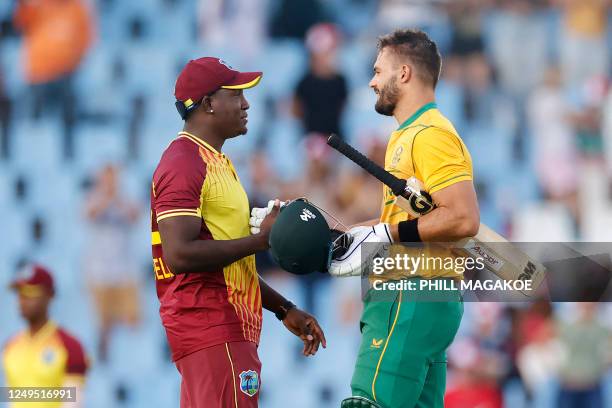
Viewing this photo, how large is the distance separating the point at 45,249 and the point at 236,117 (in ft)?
21.5

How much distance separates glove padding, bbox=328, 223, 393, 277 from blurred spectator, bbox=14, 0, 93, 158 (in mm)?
7185

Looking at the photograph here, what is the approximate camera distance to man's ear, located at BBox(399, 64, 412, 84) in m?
5.63

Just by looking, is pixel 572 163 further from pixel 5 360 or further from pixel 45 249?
pixel 5 360

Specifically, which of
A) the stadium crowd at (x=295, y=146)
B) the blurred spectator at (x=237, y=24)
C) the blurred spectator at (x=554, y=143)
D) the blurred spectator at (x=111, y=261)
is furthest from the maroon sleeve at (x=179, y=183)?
the blurred spectator at (x=237, y=24)

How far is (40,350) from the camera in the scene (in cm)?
776

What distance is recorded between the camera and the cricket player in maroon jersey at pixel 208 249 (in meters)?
5.00

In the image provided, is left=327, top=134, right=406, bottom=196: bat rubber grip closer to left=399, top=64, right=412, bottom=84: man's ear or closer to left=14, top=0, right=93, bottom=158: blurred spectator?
left=399, top=64, right=412, bottom=84: man's ear

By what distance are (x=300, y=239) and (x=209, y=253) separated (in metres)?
0.40

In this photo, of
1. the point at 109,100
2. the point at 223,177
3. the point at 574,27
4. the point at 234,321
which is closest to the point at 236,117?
the point at 223,177

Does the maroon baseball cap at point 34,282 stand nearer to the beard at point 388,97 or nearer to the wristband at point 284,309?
the wristband at point 284,309

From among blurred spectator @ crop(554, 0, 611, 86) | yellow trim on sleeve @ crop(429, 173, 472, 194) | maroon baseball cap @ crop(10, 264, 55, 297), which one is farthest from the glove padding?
blurred spectator @ crop(554, 0, 611, 86)

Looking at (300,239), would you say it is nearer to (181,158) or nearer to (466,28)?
(181,158)

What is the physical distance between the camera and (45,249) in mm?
11445

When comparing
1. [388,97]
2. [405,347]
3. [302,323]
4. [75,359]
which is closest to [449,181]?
[388,97]
